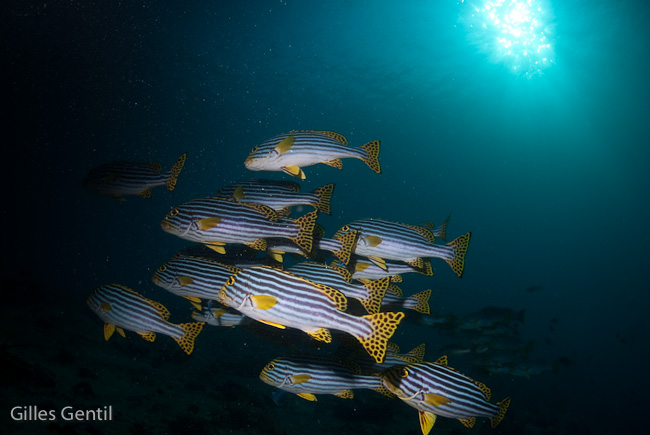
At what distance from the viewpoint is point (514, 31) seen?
1319 inches

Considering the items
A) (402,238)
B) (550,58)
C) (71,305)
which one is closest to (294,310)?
(402,238)


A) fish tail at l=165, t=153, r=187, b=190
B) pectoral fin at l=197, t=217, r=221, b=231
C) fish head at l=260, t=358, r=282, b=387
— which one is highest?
fish tail at l=165, t=153, r=187, b=190

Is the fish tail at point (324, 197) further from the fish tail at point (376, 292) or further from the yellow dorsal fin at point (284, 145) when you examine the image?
the fish tail at point (376, 292)

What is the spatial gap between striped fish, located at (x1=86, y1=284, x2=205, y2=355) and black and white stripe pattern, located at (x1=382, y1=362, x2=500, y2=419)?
2.84m

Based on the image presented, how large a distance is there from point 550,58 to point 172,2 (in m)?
41.2

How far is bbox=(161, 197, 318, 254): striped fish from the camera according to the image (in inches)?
172

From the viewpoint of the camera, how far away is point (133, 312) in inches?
185

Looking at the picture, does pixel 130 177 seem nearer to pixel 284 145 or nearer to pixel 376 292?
pixel 284 145

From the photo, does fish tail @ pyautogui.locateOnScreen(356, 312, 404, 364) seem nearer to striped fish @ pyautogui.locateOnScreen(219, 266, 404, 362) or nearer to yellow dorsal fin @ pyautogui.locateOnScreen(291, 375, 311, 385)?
striped fish @ pyautogui.locateOnScreen(219, 266, 404, 362)

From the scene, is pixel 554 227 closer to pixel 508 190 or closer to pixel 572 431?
pixel 508 190

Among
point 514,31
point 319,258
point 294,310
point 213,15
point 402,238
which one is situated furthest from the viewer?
point 514,31

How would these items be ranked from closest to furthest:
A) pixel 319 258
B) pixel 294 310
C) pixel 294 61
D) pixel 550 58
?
pixel 294 310 < pixel 319 258 < pixel 294 61 < pixel 550 58

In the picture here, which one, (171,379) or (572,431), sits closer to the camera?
(171,379)

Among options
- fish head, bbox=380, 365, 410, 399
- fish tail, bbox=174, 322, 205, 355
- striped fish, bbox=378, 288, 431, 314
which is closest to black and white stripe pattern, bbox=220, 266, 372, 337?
fish head, bbox=380, 365, 410, 399
